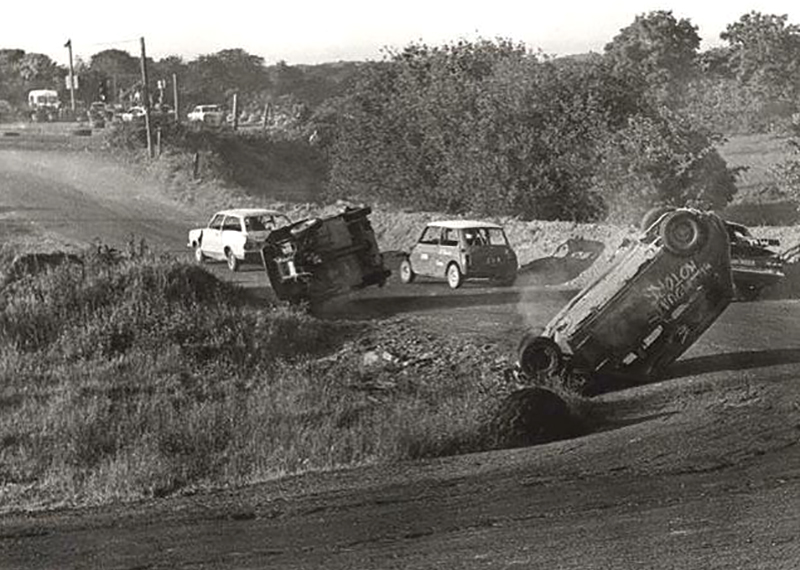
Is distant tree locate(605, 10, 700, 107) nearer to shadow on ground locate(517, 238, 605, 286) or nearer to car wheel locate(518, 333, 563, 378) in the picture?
shadow on ground locate(517, 238, 605, 286)

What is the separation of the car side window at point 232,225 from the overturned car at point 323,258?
634 centimetres

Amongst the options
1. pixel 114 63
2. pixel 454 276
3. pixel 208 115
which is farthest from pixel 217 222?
pixel 114 63

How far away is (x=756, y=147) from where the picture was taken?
162 feet

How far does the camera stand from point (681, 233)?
1662cm

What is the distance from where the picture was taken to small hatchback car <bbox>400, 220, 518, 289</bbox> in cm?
2722

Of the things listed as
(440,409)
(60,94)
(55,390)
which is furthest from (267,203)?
(60,94)

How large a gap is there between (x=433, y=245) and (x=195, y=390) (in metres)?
9.41

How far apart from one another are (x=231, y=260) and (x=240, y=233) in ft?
3.03

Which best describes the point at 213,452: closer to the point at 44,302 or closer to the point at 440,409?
the point at 440,409

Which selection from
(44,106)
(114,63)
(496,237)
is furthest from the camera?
(114,63)

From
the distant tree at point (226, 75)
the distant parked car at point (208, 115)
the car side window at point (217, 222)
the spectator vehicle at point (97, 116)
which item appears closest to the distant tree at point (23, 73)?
the distant tree at point (226, 75)

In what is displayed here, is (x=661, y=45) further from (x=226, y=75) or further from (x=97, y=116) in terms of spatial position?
(x=226, y=75)

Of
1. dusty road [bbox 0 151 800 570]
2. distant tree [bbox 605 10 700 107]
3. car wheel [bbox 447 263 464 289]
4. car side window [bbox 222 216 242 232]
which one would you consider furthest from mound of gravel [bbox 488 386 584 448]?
distant tree [bbox 605 10 700 107]

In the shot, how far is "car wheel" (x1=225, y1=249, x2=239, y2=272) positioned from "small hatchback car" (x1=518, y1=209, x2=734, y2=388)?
15.0m
